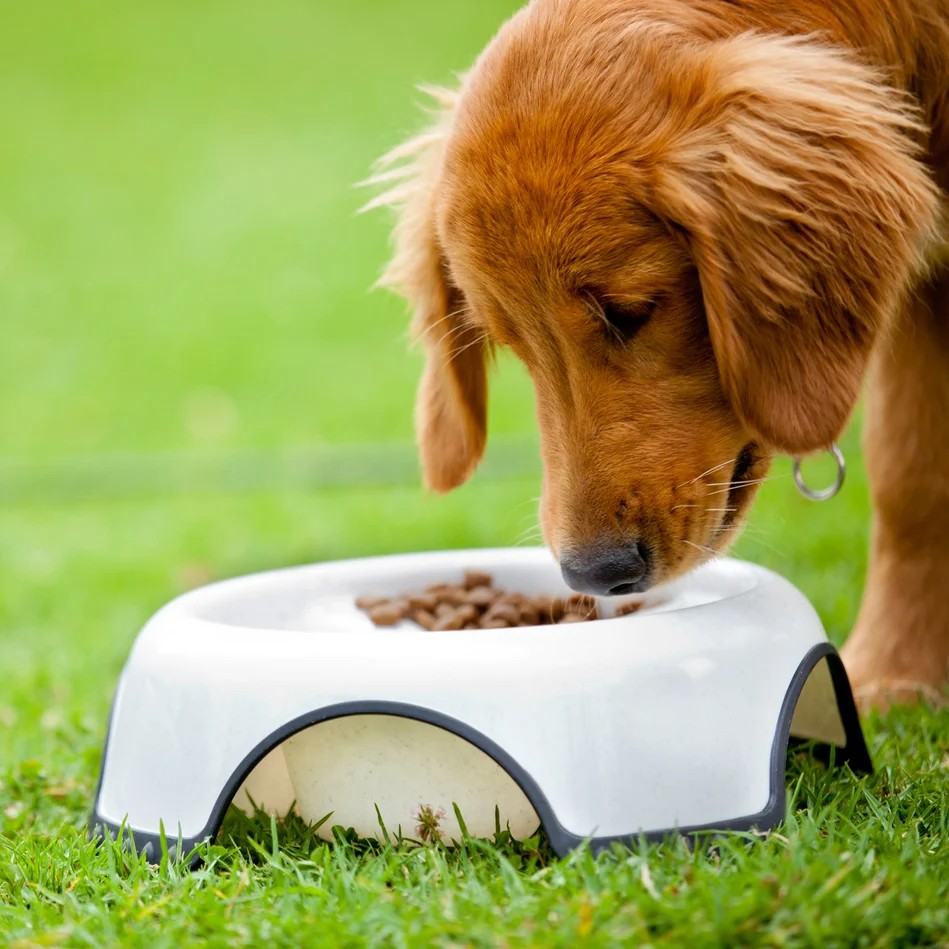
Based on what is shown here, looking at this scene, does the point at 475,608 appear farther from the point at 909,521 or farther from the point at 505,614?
the point at 909,521

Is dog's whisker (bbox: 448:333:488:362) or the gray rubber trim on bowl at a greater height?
dog's whisker (bbox: 448:333:488:362)

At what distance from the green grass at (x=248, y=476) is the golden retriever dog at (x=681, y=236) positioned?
25.2 inches

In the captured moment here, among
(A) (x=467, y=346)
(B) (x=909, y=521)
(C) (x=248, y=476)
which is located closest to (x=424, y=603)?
(A) (x=467, y=346)

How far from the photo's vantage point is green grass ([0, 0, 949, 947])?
1.97m

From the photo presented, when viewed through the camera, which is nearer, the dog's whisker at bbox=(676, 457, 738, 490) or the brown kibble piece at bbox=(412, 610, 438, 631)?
the dog's whisker at bbox=(676, 457, 738, 490)

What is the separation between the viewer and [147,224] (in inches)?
461

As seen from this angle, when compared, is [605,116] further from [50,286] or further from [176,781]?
[50,286]

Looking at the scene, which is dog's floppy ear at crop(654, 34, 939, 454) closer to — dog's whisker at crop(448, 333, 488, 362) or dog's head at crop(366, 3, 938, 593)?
dog's head at crop(366, 3, 938, 593)

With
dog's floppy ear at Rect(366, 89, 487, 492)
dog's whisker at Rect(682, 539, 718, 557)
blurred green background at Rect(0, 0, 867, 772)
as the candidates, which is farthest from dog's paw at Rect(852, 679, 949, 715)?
dog's floppy ear at Rect(366, 89, 487, 492)

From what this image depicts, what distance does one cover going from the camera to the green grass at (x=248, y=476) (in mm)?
1969

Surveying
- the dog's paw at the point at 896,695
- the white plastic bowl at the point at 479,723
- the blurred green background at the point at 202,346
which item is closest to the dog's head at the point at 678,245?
the white plastic bowl at the point at 479,723

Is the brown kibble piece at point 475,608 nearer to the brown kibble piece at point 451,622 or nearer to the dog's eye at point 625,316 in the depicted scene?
the brown kibble piece at point 451,622

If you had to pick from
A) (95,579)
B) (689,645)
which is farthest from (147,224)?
(689,645)

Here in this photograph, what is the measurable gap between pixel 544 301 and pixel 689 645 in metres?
0.70
